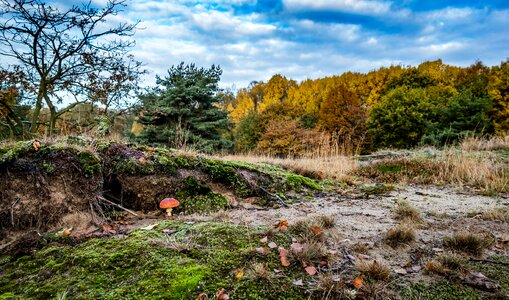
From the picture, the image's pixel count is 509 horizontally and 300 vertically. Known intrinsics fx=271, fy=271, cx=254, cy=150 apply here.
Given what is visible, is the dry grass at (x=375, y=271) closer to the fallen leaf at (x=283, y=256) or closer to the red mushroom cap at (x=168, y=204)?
the fallen leaf at (x=283, y=256)

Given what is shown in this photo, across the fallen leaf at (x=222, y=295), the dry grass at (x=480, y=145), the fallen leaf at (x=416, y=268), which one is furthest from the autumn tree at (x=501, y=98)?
the fallen leaf at (x=222, y=295)

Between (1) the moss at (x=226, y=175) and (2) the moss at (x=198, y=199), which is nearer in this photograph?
(2) the moss at (x=198, y=199)

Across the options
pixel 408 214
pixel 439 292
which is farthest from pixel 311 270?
pixel 408 214

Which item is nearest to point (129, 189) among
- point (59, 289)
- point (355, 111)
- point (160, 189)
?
point (160, 189)

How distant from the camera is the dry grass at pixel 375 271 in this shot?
62.0 inches

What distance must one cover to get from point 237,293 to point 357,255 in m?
0.93

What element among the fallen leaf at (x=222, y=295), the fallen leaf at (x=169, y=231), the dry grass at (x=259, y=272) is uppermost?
the dry grass at (x=259, y=272)

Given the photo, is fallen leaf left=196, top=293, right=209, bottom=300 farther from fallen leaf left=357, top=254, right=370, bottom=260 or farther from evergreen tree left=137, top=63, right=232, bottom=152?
evergreen tree left=137, top=63, right=232, bottom=152

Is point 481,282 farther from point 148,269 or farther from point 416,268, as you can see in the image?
point 148,269

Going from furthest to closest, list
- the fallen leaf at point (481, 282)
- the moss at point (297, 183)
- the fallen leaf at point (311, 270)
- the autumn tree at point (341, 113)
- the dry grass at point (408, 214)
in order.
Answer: the autumn tree at point (341, 113), the moss at point (297, 183), the dry grass at point (408, 214), the fallen leaf at point (311, 270), the fallen leaf at point (481, 282)

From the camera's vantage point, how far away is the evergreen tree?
16375 mm

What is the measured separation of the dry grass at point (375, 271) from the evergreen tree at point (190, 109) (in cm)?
1464

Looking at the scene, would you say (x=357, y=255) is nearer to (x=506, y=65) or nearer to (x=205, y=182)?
(x=205, y=182)

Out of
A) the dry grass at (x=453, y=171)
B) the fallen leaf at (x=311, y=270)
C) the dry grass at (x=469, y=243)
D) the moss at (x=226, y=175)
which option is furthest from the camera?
the dry grass at (x=453, y=171)
